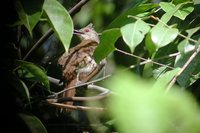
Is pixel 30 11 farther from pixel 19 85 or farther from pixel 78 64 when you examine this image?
pixel 78 64

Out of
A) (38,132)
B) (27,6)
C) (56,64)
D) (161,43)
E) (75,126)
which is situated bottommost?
(75,126)

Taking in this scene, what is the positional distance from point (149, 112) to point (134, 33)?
616mm

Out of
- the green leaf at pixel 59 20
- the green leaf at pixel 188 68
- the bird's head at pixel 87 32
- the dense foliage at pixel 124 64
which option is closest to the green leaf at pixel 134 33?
the dense foliage at pixel 124 64

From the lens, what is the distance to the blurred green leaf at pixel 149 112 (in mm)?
224

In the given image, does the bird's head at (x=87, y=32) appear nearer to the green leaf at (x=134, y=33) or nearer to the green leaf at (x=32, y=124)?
the green leaf at (x=32, y=124)

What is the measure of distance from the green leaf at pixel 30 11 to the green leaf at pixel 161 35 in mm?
343

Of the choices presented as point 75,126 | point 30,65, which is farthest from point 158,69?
point 75,126

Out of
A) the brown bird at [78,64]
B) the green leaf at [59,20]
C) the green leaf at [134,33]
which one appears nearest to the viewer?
the green leaf at [134,33]

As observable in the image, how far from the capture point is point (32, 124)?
3.72 ft

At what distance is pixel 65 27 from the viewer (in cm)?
108

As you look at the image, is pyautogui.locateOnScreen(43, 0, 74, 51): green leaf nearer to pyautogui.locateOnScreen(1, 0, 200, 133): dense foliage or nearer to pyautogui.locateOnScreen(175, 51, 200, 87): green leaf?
pyautogui.locateOnScreen(1, 0, 200, 133): dense foliage

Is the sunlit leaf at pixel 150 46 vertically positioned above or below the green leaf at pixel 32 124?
above

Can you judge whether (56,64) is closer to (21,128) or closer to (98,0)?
(98,0)

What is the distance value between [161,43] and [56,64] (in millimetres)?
832
